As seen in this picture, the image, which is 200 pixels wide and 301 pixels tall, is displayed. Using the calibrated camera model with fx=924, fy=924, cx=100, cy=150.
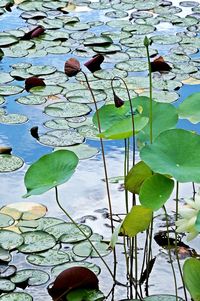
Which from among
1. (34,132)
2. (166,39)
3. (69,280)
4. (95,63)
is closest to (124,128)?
(69,280)

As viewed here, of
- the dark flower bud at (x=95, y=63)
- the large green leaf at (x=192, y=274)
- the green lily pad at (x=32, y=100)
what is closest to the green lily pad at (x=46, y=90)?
the green lily pad at (x=32, y=100)

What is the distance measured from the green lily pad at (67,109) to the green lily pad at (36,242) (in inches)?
26.8

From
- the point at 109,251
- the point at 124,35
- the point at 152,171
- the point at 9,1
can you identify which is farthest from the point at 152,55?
the point at 152,171

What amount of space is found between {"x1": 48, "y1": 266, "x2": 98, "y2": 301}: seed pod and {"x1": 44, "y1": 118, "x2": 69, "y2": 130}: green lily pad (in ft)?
2.73

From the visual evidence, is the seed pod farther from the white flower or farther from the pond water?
the white flower

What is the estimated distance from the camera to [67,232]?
6.81ft

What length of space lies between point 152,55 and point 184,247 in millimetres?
1215

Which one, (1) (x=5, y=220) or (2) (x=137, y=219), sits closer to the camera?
(2) (x=137, y=219)

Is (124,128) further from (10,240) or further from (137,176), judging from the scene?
(10,240)

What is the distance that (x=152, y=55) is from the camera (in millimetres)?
3121

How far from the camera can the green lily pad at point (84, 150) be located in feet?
8.06

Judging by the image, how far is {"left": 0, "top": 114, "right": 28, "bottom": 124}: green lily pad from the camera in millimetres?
2666

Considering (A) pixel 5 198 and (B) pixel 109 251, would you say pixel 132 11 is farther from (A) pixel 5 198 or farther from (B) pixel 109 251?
(B) pixel 109 251

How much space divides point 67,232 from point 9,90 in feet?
2.92
